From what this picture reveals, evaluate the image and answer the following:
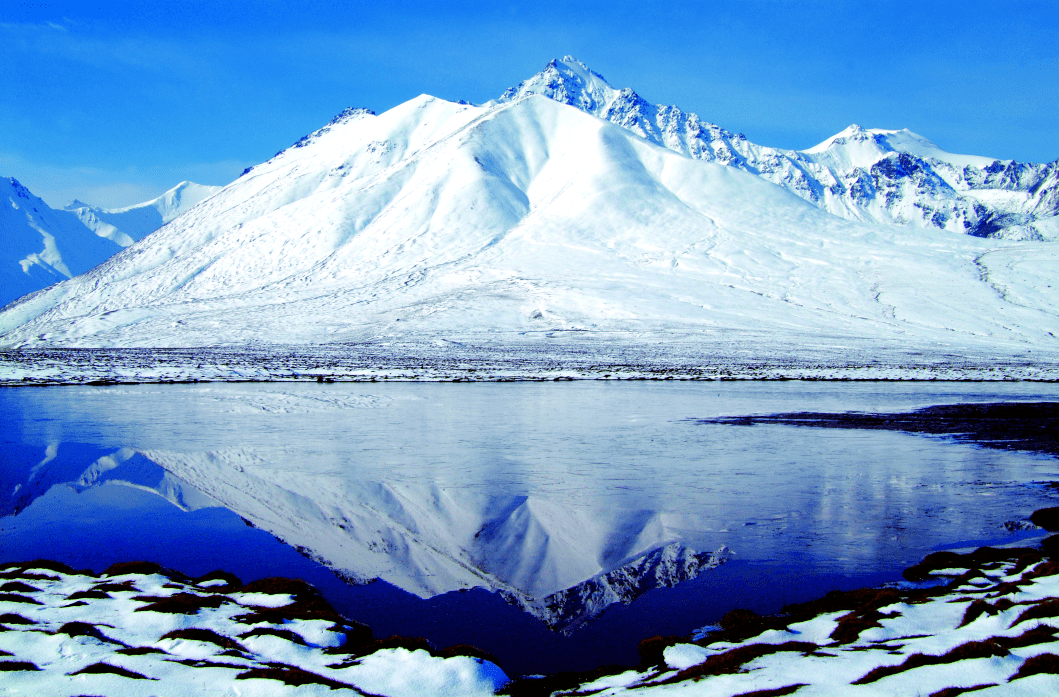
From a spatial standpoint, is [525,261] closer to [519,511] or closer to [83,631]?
[519,511]

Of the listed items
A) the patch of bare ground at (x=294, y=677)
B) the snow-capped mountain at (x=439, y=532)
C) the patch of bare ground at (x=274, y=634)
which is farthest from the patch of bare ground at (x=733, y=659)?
the patch of bare ground at (x=274, y=634)

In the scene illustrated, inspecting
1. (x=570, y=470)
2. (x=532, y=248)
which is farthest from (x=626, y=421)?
(x=532, y=248)

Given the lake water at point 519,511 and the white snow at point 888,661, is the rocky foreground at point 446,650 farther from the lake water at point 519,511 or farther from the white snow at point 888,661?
the lake water at point 519,511

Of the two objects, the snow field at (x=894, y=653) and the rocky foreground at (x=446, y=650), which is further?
the rocky foreground at (x=446, y=650)

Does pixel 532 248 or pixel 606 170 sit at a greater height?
pixel 606 170

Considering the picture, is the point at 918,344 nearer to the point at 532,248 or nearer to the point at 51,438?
the point at 532,248

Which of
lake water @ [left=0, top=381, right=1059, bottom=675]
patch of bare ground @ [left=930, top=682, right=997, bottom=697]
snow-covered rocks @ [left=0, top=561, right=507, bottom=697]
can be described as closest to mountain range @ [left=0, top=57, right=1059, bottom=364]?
lake water @ [left=0, top=381, right=1059, bottom=675]
